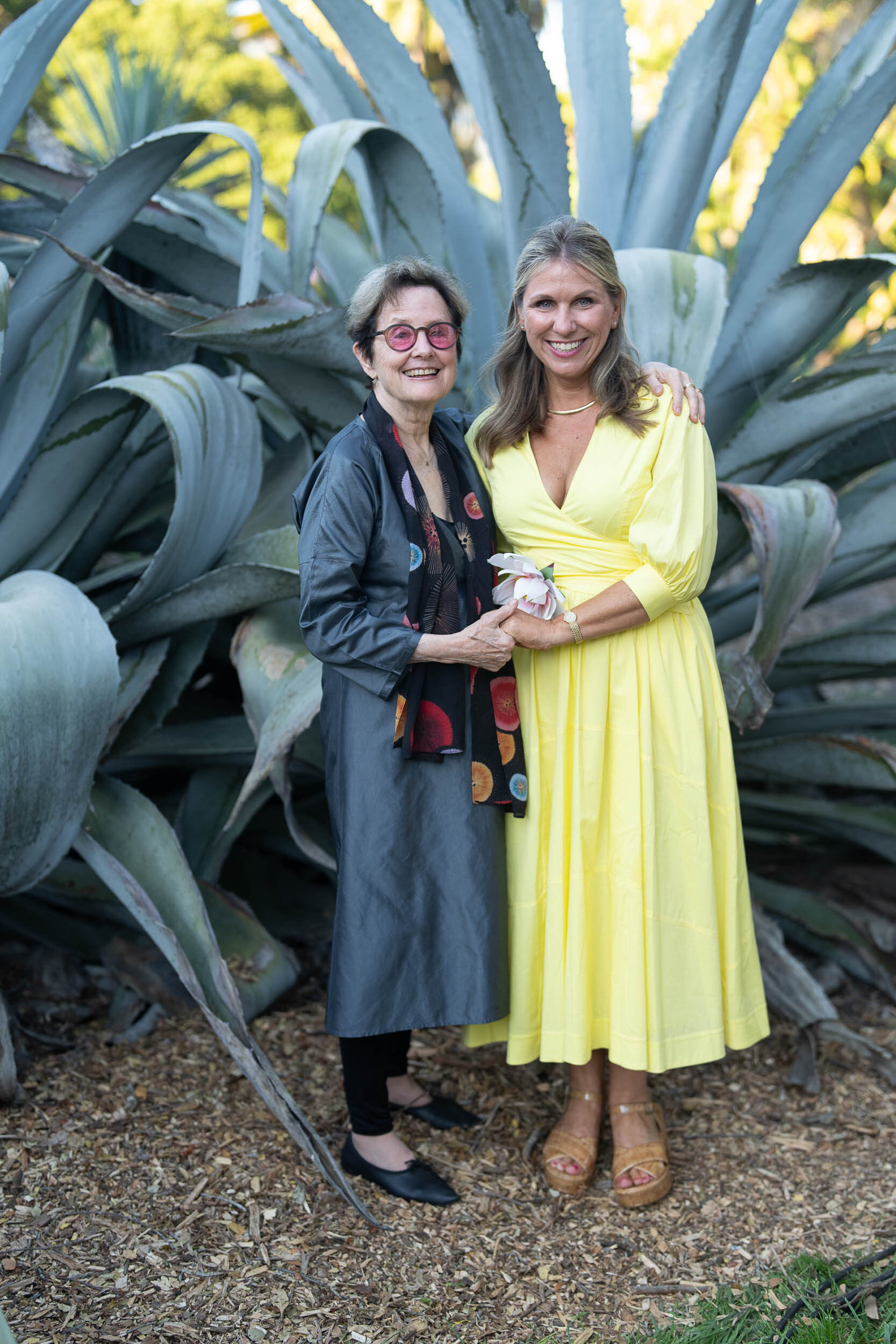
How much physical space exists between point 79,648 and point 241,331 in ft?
2.23

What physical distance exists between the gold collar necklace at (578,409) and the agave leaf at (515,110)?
63 cm

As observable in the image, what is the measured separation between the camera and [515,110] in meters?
2.38

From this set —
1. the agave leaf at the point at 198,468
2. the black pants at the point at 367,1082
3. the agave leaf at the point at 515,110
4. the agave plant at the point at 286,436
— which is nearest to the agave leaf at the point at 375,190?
the agave plant at the point at 286,436

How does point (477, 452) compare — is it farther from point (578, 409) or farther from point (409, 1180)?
point (409, 1180)

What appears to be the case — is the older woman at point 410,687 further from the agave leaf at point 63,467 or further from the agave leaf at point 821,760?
the agave leaf at point 821,760

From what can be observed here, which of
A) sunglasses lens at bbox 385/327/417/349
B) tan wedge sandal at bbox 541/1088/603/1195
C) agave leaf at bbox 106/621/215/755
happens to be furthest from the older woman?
agave leaf at bbox 106/621/215/755

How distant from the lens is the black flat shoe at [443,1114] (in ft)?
7.52

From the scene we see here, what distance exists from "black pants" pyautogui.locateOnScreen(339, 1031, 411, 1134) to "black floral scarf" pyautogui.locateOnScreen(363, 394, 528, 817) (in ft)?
1.65

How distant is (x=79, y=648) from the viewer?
189cm

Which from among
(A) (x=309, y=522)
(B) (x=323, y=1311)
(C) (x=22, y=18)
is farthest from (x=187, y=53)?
(B) (x=323, y=1311)

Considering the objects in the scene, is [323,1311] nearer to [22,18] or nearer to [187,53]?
[22,18]

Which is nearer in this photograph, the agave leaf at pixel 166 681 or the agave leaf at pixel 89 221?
the agave leaf at pixel 89 221

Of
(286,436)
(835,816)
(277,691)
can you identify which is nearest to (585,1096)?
(277,691)

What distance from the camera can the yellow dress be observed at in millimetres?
1963
